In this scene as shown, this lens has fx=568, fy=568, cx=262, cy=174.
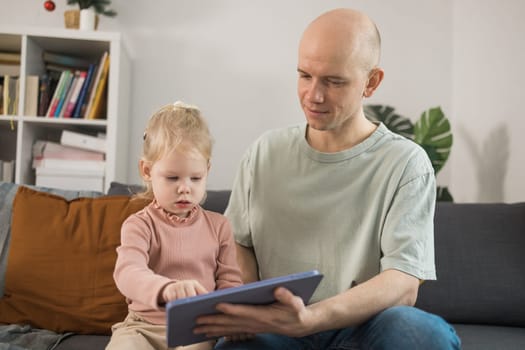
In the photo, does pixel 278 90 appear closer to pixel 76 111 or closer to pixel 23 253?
pixel 76 111

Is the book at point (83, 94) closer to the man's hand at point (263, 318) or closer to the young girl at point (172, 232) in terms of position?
the young girl at point (172, 232)

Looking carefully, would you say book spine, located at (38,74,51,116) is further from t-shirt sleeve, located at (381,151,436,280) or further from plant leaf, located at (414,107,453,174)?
t-shirt sleeve, located at (381,151,436,280)

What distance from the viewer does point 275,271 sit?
137 centimetres

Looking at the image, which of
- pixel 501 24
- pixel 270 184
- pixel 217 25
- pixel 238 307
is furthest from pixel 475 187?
pixel 238 307

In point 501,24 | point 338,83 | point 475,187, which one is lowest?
point 475,187

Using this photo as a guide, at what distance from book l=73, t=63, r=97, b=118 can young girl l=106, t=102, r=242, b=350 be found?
1.40m

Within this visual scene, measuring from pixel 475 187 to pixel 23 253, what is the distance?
6.80ft

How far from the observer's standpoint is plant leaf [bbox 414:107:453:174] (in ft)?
8.45

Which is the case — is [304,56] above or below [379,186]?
above

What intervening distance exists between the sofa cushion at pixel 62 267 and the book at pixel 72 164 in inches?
30.5

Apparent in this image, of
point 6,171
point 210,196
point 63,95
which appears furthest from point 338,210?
point 6,171

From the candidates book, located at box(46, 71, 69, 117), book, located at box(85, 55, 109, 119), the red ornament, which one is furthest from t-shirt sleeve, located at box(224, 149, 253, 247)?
the red ornament

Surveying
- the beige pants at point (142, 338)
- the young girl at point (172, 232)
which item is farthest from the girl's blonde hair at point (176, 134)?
the beige pants at point (142, 338)

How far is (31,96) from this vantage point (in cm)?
248
